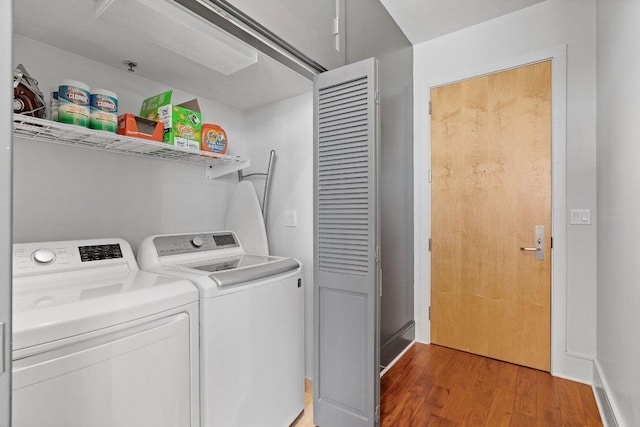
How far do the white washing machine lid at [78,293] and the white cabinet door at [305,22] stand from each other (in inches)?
43.5

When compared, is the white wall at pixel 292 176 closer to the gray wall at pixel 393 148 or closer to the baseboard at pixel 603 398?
the gray wall at pixel 393 148

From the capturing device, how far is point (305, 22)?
1.54 metres

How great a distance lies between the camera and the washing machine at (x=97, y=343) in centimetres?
85

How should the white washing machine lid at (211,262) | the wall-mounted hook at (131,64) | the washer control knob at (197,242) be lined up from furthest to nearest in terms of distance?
1. the washer control knob at (197,242)
2. the wall-mounted hook at (131,64)
3. the white washing machine lid at (211,262)

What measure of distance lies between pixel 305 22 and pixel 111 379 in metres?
1.66

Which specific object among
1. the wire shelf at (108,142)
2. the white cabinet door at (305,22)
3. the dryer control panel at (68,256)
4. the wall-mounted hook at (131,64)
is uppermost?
the white cabinet door at (305,22)

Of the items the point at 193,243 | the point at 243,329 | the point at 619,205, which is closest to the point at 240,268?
the point at 243,329

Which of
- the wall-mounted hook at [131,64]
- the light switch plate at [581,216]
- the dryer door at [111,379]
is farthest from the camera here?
the light switch plate at [581,216]

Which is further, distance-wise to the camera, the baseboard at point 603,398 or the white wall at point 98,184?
the baseboard at point 603,398

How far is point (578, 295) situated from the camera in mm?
2178

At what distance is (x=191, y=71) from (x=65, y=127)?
31.1 inches

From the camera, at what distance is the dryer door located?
33.1 inches

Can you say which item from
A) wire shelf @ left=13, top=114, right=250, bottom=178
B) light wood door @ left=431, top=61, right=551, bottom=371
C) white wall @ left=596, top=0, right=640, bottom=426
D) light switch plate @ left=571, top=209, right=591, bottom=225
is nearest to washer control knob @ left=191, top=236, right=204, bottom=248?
wire shelf @ left=13, top=114, right=250, bottom=178

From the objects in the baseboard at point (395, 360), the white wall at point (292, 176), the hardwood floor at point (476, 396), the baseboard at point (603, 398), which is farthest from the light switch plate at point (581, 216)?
the white wall at point (292, 176)
